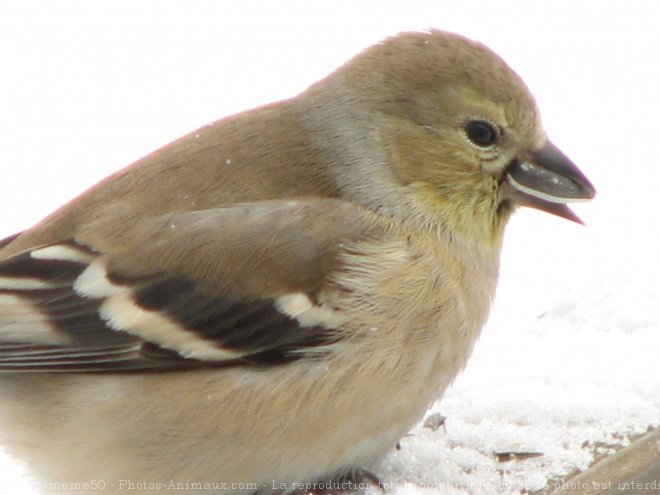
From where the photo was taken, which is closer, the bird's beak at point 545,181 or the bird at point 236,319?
the bird at point 236,319

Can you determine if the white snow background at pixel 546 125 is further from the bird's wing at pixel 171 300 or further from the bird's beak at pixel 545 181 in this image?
the bird's wing at pixel 171 300

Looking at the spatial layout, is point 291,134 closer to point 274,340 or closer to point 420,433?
point 274,340

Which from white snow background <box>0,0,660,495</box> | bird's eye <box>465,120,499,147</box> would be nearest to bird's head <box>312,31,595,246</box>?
bird's eye <box>465,120,499,147</box>

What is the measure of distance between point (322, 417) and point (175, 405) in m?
0.44

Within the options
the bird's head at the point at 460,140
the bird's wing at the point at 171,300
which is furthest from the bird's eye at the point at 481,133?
the bird's wing at the point at 171,300

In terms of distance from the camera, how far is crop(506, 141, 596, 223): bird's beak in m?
4.52

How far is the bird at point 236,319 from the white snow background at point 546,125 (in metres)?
0.29

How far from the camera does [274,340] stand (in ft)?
13.5

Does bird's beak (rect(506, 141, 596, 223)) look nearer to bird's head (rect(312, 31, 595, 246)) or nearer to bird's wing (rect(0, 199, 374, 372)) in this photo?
bird's head (rect(312, 31, 595, 246))

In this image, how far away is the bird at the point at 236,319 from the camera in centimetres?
398

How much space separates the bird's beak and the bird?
0.18 m

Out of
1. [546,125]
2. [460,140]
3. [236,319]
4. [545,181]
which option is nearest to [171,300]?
[236,319]

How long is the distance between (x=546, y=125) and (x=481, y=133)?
19.3ft

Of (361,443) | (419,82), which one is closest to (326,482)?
(361,443)
